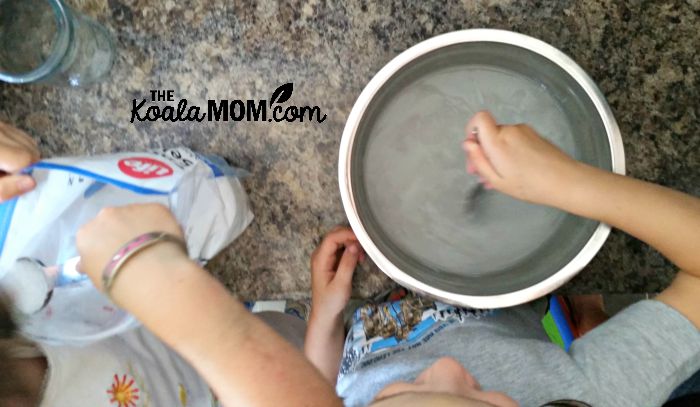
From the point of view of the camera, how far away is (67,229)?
27.8 inches

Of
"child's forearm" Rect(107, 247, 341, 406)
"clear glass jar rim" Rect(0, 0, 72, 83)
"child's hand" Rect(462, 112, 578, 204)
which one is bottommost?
"child's forearm" Rect(107, 247, 341, 406)

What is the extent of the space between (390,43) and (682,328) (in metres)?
0.59

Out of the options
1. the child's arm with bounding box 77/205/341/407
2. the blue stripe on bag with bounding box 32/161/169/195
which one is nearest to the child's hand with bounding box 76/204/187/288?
the child's arm with bounding box 77/205/341/407

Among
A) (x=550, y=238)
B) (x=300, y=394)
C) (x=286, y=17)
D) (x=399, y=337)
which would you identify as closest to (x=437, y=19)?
(x=286, y=17)

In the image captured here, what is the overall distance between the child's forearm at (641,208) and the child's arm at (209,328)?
0.38 m

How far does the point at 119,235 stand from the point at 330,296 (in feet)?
1.51

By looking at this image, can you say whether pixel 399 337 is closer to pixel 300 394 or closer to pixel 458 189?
pixel 458 189

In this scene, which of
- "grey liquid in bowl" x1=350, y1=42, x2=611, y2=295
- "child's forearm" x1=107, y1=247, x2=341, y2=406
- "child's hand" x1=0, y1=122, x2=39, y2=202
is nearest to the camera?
"child's forearm" x1=107, y1=247, x2=341, y2=406

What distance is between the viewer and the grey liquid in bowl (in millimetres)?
811

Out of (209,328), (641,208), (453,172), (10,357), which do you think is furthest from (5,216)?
(641,208)

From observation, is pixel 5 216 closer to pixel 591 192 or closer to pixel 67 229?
pixel 67 229

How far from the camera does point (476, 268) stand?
0.83 meters

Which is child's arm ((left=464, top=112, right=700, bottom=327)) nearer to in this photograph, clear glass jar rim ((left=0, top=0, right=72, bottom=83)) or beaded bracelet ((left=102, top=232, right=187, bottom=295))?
beaded bracelet ((left=102, top=232, right=187, bottom=295))

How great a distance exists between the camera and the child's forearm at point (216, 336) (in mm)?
500
